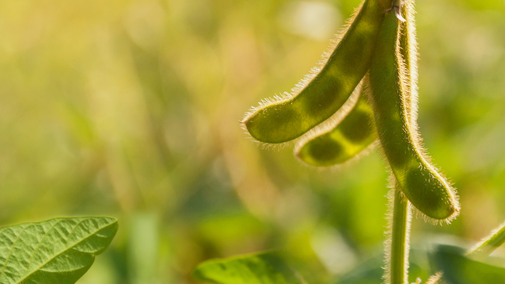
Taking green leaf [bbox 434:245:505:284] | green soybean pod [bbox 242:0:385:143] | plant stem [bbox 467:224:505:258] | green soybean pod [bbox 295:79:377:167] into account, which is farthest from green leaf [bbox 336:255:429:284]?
green soybean pod [bbox 242:0:385:143]

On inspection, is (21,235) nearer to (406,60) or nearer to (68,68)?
(406,60)

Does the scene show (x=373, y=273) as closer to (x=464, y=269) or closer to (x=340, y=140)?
(x=464, y=269)

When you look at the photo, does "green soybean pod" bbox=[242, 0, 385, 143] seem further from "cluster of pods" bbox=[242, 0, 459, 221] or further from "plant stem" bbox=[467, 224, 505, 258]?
"plant stem" bbox=[467, 224, 505, 258]

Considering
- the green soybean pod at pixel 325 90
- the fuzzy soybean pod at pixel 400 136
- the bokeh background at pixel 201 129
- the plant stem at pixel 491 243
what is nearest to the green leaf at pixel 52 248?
the green soybean pod at pixel 325 90

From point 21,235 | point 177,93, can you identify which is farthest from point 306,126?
point 177,93

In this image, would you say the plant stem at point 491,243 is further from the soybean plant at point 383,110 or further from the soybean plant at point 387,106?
the soybean plant at point 387,106

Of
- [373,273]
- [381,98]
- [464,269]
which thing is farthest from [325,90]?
[373,273]
